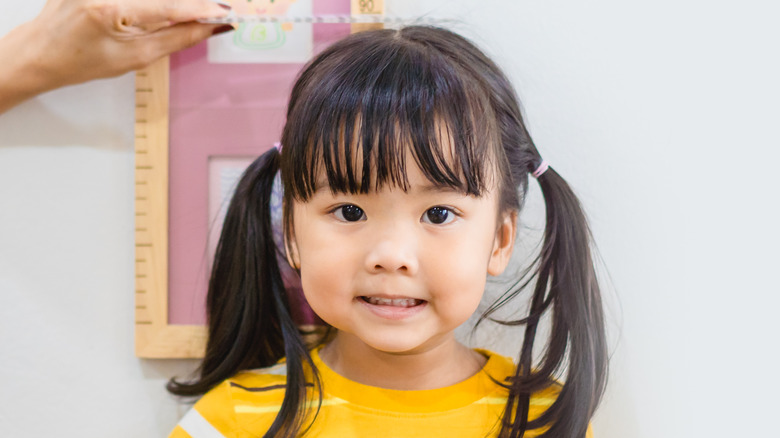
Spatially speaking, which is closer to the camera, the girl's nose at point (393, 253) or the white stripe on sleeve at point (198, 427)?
the girl's nose at point (393, 253)

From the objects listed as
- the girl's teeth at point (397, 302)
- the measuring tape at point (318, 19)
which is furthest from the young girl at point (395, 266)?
the measuring tape at point (318, 19)

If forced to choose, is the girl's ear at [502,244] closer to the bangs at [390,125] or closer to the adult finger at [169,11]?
the bangs at [390,125]

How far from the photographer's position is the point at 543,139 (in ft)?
3.06

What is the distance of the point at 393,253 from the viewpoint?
0.67 meters

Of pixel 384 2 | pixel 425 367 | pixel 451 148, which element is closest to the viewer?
pixel 451 148

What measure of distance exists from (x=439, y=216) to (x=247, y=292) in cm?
31

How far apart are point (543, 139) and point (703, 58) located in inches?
9.6

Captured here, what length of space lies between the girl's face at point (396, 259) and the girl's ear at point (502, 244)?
0.06 metres

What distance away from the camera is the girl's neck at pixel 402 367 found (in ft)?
2.60

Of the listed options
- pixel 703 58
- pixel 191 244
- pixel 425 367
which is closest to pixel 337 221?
pixel 425 367

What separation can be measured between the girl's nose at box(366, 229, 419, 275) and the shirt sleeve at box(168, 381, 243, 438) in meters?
0.28

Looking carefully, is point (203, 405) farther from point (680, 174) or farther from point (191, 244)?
point (680, 174)

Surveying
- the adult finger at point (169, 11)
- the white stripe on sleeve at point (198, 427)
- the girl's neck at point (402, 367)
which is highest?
the adult finger at point (169, 11)

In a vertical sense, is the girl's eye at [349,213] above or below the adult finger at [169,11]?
below
